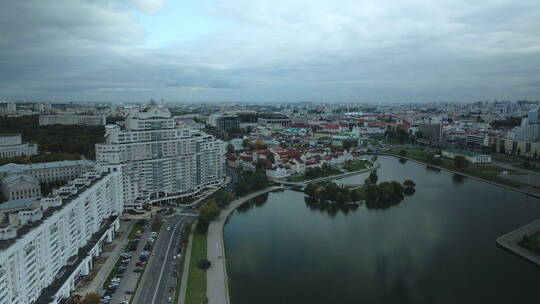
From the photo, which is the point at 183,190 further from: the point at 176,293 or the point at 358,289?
the point at 358,289

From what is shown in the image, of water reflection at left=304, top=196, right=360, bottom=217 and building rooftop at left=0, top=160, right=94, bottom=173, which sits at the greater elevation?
building rooftop at left=0, top=160, right=94, bottom=173

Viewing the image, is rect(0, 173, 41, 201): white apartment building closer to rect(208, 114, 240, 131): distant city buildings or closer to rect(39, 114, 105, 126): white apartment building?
rect(39, 114, 105, 126): white apartment building

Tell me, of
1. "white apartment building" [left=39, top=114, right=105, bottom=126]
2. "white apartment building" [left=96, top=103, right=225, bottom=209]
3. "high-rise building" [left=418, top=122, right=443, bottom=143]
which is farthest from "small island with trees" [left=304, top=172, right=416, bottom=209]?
"white apartment building" [left=39, top=114, right=105, bottom=126]

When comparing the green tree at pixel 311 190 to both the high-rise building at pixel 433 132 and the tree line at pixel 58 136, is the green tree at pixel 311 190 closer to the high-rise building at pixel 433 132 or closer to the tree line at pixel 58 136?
the tree line at pixel 58 136

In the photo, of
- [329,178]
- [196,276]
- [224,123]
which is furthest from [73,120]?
[196,276]

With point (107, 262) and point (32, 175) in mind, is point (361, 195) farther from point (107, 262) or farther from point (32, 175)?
point (32, 175)

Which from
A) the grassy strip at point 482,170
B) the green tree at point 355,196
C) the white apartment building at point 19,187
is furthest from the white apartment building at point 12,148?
the grassy strip at point 482,170
